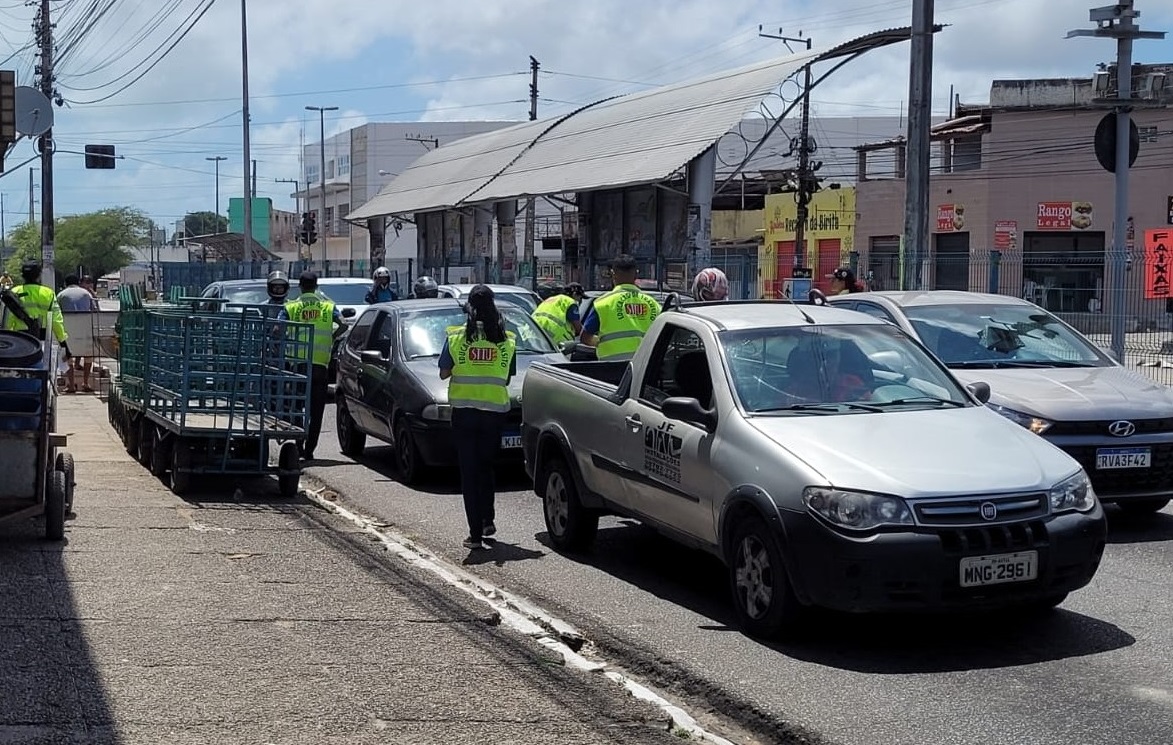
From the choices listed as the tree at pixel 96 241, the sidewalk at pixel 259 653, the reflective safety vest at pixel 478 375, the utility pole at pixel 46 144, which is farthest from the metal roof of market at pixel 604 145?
the tree at pixel 96 241

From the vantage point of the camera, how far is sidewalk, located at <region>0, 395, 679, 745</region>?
219 inches

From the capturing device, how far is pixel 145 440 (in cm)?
1294

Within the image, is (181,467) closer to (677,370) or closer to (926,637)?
(677,370)

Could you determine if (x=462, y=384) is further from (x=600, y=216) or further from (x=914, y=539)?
(x=600, y=216)

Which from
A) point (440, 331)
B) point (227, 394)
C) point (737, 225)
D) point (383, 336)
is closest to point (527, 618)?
point (227, 394)

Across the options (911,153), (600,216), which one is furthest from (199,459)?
(600,216)

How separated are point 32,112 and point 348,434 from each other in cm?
451

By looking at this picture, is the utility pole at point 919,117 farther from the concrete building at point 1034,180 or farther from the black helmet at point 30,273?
the concrete building at point 1034,180

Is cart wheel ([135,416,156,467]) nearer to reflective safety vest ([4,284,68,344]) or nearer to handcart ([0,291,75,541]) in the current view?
reflective safety vest ([4,284,68,344])

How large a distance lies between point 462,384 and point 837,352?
9.02 ft

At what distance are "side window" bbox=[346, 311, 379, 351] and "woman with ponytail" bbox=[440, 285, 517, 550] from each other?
4671 mm

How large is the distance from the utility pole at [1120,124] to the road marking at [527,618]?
12159 millimetres

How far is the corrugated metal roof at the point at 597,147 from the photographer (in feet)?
85.0

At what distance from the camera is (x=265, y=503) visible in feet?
37.1
